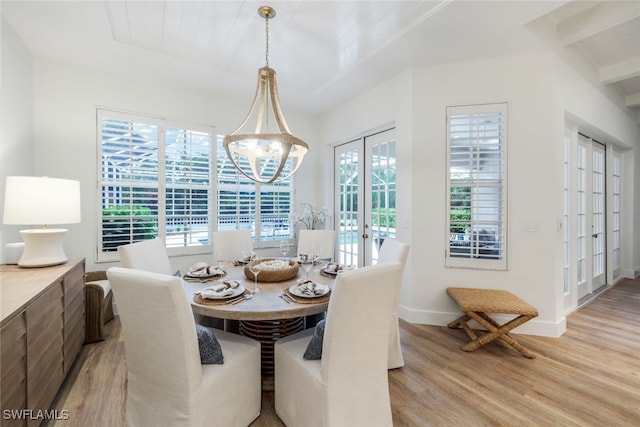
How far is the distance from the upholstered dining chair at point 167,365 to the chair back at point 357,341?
569mm

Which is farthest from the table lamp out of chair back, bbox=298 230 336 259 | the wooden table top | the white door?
the white door

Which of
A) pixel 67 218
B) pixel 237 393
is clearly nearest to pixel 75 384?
pixel 67 218

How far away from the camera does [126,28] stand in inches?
94.3

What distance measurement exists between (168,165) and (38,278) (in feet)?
6.58

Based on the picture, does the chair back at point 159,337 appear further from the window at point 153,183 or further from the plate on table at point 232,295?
the window at point 153,183

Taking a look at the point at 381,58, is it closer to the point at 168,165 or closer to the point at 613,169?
the point at 168,165

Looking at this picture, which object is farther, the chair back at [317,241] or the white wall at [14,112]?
the chair back at [317,241]

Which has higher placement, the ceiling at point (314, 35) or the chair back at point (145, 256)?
the ceiling at point (314, 35)

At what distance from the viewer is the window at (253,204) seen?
3.89m

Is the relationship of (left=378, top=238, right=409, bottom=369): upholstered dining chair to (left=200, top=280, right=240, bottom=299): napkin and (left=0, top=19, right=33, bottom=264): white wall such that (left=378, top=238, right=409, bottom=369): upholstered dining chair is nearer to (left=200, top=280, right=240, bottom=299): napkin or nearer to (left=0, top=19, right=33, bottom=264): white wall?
(left=200, top=280, right=240, bottom=299): napkin

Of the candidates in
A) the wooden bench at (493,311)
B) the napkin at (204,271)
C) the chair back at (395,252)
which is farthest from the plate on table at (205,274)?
the wooden bench at (493,311)

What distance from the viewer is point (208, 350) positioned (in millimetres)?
1489

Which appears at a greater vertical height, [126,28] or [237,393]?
[126,28]

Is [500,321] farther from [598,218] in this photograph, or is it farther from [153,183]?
[153,183]
